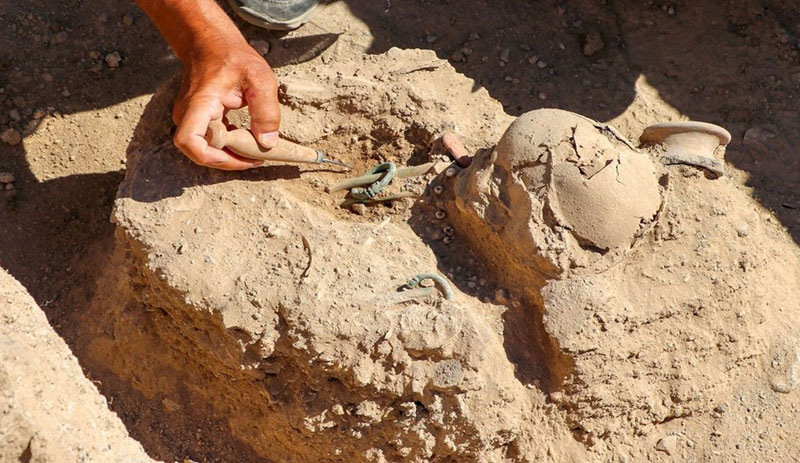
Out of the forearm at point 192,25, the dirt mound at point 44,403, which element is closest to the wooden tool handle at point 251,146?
the forearm at point 192,25

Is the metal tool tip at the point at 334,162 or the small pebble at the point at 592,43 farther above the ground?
the metal tool tip at the point at 334,162

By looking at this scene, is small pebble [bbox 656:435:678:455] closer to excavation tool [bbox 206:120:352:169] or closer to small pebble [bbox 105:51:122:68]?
excavation tool [bbox 206:120:352:169]

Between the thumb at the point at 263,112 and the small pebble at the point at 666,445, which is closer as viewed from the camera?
the thumb at the point at 263,112

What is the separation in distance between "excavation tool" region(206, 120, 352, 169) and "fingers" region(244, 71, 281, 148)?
0.03 meters

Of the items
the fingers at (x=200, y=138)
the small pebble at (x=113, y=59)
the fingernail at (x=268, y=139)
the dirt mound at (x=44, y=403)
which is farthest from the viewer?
the small pebble at (x=113, y=59)

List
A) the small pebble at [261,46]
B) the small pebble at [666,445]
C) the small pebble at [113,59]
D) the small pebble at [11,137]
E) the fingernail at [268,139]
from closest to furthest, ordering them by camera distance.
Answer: the fingernail at [268,139] < the small pebble at [666,445] < the small pebble at [11,137] < the small pebble at [113,59] < the small pebble at [261,46]

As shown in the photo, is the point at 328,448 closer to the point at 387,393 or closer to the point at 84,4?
the point at 387,393

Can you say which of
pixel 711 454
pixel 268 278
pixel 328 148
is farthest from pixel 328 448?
pixel 711 454

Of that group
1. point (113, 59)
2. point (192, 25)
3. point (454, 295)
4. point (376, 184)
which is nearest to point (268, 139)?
point (376, 184)

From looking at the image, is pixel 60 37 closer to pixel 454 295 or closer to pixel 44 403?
pixel 44 403

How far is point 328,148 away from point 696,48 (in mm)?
2329

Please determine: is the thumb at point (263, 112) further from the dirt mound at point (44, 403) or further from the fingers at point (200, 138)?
the dirt mound at point (44, 403)

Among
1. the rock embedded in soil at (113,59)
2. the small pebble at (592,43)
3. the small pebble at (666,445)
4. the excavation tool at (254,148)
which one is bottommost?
the small pebble at (666,445)

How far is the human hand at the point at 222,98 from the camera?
2.50 meters
